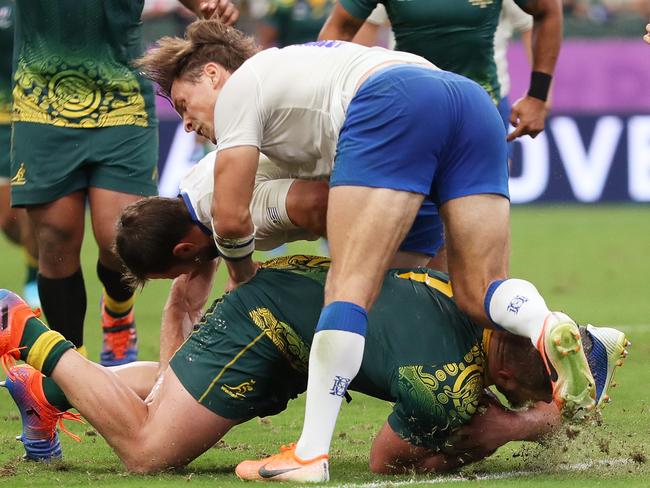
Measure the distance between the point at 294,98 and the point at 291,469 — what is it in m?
1.30

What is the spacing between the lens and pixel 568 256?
12984mm

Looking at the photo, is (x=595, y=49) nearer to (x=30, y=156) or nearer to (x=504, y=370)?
(x=30, y=156)

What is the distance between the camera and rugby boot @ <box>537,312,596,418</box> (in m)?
4.36

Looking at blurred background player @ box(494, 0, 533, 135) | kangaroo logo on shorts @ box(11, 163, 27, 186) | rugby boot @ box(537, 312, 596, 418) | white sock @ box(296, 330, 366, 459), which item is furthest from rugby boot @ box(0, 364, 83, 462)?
blurred background player @ box(494, 0, 533, 135)

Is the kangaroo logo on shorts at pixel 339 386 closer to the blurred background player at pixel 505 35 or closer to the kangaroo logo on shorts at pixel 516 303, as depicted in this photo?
the kangaroo logo on shorts at pixel 516 303

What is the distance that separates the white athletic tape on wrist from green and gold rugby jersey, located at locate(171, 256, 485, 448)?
0.43ft

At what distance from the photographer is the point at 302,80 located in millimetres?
4898

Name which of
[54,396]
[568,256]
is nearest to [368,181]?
[54,396]

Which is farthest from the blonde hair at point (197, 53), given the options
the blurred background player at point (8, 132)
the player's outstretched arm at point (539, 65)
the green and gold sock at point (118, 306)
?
the blurred background player at point (8, 132)

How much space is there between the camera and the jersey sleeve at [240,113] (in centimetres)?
475

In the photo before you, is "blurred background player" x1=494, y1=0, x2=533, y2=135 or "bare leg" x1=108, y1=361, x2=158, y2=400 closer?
"bare leg" x1=108, y1=361, x2=158, y2=400

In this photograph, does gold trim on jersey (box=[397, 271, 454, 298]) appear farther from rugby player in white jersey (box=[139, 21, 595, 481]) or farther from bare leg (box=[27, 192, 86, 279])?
bare leg (box=[27, 192, 86, 279])

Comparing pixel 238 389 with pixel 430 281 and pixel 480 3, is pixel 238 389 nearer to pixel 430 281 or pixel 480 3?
pixel 430 281

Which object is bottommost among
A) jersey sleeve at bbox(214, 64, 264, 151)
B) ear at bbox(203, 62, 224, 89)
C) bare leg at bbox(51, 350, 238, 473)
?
bare leg at bbox(51, 350, 238, 473)
